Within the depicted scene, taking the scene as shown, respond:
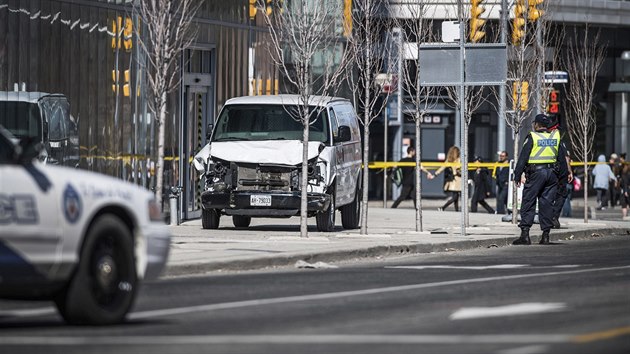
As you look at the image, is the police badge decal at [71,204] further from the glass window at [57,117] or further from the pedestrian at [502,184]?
the pedestrian at [502,184]

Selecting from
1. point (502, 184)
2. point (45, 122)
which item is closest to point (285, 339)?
point (45, 122)

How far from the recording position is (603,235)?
29594mm

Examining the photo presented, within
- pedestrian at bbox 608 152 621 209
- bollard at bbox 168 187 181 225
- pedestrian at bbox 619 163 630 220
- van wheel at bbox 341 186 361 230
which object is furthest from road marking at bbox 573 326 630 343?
pedestrian at bbox 608 152 621 209

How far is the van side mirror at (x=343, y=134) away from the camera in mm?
26072

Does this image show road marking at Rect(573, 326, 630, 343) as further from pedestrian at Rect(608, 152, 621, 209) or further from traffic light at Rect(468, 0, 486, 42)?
pedestrian at Rect(608, 152, 621, 209)

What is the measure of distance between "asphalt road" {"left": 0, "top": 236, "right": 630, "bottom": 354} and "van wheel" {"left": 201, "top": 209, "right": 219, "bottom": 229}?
743 cm

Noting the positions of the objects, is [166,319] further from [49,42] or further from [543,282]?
[49,42]

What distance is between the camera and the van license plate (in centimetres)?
2502

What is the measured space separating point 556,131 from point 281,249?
241 inches

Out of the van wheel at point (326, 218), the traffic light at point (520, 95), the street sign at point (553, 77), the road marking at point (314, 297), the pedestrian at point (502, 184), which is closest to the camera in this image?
the road marking at point (314, 297)

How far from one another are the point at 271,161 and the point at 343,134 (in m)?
1.57

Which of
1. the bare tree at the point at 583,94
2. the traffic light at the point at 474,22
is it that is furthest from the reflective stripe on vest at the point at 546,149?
the traffic light at the point at 474,22

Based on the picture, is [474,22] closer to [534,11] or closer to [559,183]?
[534,11]

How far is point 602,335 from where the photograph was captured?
37.2 ft
